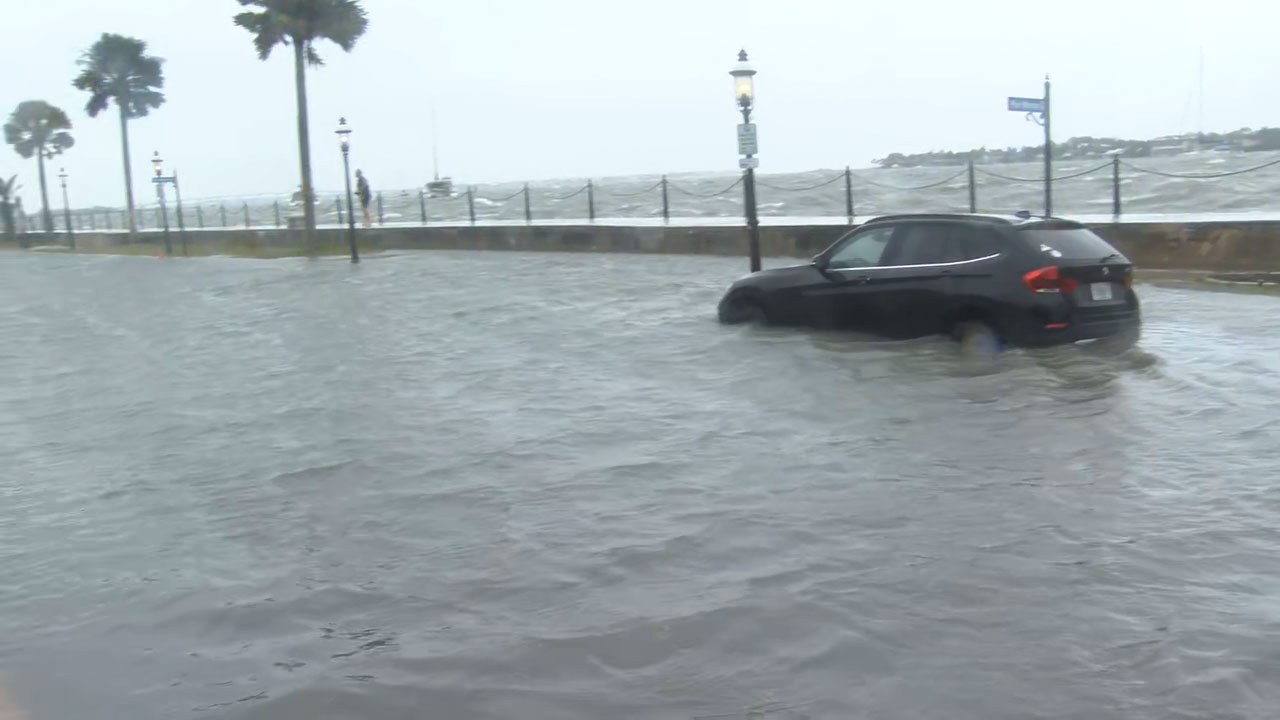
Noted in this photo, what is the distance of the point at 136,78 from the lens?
6316 cm

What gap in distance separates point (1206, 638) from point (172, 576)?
4.75 meters

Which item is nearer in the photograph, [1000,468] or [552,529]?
[552,529]

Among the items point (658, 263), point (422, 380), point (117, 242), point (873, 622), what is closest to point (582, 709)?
point (873, 622)

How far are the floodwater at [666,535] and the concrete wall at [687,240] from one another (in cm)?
441

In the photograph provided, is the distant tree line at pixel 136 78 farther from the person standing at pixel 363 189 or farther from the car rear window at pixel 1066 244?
the car rear window at pixel 1066 244

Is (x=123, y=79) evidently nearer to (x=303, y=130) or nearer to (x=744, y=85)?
(x=303, y=130)

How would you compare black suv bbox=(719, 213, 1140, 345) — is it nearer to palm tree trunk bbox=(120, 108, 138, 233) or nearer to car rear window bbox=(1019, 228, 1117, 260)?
car rear window bbox=(1019, 228, 1117, 260)

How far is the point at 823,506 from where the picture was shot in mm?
7047

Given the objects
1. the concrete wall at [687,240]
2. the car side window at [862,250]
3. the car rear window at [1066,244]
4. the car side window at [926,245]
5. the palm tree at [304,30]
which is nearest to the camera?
the car rear window at [1066,244]

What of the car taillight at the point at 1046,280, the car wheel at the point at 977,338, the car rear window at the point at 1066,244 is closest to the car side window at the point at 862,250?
the car wheel at the point at 977,338

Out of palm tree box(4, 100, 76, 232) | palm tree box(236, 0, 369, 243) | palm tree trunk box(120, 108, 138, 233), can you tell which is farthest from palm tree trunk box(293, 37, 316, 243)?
palm tree box(4, 100, 76, 232)

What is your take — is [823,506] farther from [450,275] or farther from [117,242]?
[117,242]

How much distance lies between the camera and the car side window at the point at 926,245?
11531mm

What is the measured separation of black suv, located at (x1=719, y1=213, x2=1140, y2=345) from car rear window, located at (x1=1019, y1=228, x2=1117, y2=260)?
1 cm
